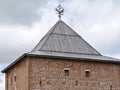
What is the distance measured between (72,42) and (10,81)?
557cm

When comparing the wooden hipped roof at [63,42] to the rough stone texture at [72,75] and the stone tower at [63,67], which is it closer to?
the stone tower at [63,67]

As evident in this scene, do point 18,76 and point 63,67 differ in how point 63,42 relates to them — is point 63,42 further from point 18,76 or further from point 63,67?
point 18,76

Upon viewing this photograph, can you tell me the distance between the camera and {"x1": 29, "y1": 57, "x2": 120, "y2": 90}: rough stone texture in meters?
33.1

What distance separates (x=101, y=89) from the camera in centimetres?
3478

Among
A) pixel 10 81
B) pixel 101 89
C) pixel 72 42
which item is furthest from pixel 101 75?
pixel 10 81

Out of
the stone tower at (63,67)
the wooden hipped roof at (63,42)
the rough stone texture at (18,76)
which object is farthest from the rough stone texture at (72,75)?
the wooden hipped roof at (63,42)

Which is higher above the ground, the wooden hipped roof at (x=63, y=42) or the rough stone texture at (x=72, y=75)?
the wooden hipped roof at (x=63, y=42)

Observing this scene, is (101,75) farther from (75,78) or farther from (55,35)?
(55,35)

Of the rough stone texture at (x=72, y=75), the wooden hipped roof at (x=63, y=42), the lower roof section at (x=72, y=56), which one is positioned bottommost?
the rough stone texture at (x=72, y=75)

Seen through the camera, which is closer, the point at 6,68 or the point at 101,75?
the point at 101,75

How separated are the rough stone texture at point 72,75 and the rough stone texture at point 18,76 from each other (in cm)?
74

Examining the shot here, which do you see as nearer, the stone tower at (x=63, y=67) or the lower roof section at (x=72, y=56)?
the stone tower at (x=63, y=67)

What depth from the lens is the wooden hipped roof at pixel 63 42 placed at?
117ft

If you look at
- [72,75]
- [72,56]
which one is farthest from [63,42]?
[72,75]
